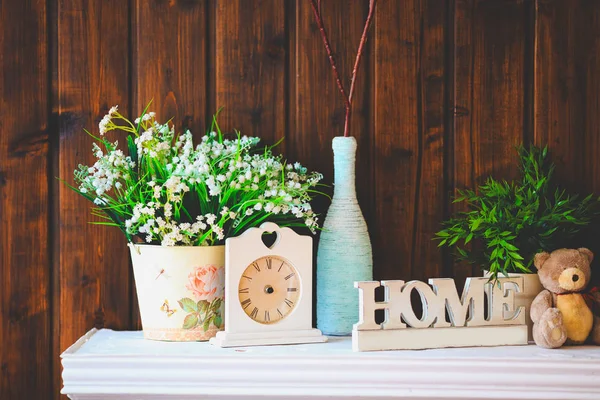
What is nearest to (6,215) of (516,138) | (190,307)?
(190,307)

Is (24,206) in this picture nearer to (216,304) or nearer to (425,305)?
(216,304)

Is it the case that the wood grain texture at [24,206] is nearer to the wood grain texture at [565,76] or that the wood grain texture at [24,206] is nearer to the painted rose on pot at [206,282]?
the painted rose on pot at [206,282]

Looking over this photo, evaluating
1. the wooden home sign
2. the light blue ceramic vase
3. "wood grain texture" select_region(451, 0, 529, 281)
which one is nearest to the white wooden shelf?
the wooden home sign

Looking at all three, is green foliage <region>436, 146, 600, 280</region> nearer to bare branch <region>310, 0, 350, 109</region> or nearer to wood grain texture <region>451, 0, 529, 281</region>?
wood grain texture <region>451, 0, 529, 281</region>

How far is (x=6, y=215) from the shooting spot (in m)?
1.37

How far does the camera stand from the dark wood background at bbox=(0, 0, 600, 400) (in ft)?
4.51

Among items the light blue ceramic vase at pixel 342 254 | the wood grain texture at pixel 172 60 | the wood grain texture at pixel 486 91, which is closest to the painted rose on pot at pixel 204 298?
the light blue ceramic vase at pixel 342 254

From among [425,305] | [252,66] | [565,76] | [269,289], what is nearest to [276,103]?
[252,66]

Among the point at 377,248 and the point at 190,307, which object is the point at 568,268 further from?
the point at 190,307

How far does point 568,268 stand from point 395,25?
2.08 feet

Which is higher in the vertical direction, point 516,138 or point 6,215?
point 516,138

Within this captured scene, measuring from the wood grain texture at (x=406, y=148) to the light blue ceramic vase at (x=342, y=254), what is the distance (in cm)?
13

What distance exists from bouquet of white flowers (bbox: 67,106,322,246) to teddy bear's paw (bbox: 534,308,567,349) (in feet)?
1.55

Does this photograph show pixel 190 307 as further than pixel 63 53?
No
